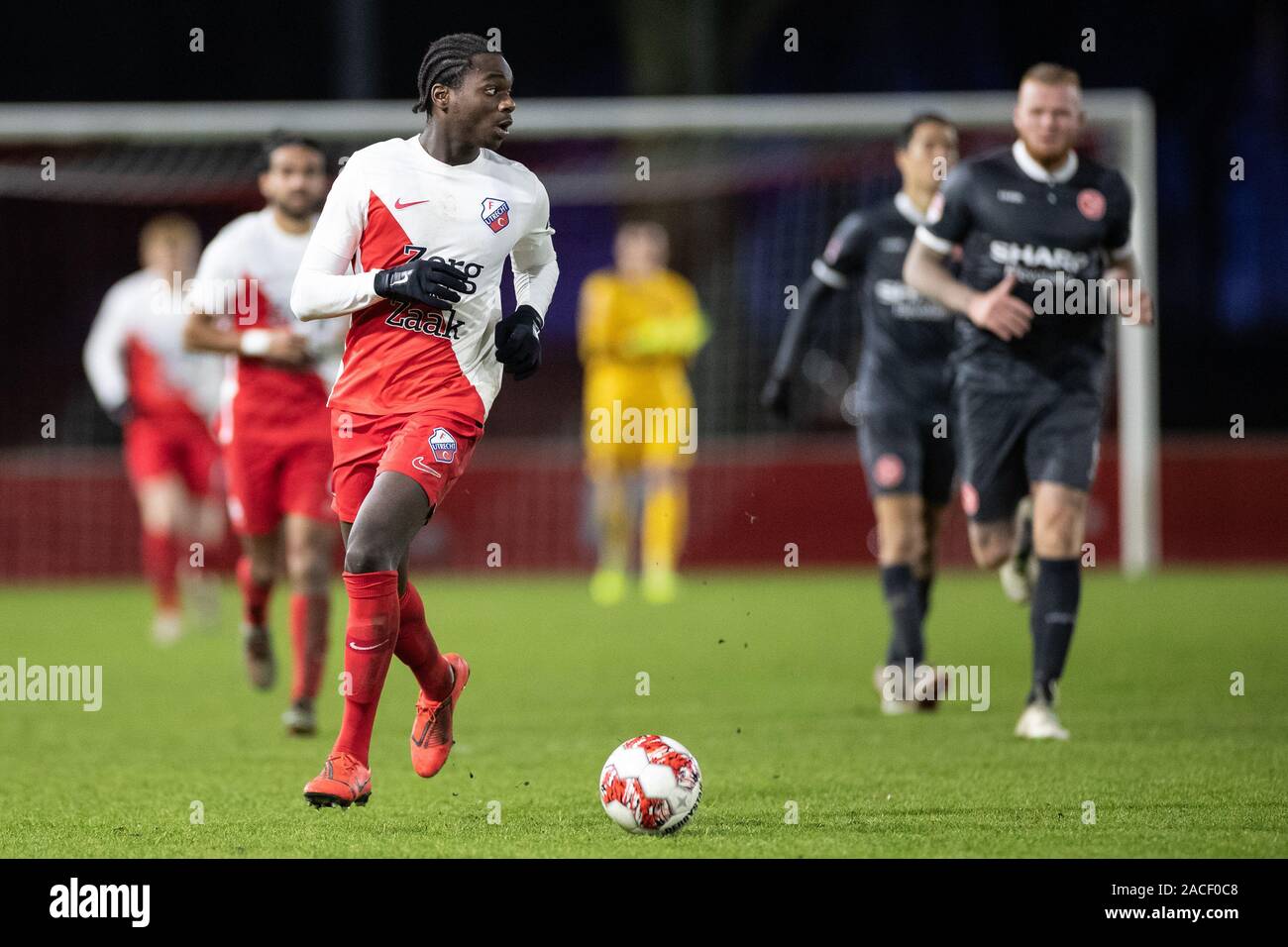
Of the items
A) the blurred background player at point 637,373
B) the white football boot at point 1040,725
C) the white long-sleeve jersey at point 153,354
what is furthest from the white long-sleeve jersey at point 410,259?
the blurred background player at point 637,373

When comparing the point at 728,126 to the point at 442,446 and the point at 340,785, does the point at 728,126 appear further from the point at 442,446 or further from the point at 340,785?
the point at 340,785

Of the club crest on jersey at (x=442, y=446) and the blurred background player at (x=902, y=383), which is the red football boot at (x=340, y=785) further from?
the blurred background player at (x=902, y=383)

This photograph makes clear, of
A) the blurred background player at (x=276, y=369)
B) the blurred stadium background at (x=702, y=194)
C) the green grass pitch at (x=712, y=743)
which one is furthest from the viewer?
the blurred stadium background at (x=702, y=194)

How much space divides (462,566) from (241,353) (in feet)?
28.2

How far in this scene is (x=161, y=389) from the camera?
520 inches

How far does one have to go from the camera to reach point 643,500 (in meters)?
→ 16.6

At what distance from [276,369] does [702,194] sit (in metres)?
10.7

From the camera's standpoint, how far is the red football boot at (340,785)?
5.58 m

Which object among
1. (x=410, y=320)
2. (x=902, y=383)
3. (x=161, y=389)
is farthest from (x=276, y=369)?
(x=161, y=389)

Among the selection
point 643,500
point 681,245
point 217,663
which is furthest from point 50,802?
point 681,245

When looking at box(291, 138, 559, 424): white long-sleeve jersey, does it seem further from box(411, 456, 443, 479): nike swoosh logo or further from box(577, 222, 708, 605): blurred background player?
box(577, 222, 708, 605): blurred background player

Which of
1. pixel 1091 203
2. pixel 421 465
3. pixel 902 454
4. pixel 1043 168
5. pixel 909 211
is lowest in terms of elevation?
pixel 421 465
